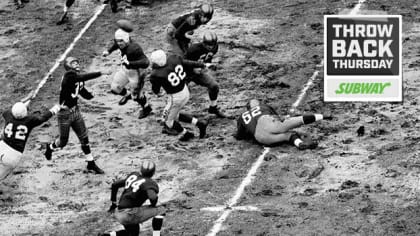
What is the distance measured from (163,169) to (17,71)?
6395 mm

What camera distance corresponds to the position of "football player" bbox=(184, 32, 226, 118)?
1828 centimetres

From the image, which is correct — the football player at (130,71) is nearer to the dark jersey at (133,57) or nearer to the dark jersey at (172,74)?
the dark jersey at (133,57)

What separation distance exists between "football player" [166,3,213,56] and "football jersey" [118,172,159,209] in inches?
230

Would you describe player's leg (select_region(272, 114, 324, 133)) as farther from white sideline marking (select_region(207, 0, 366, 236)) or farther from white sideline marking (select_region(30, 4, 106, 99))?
white sideline marking (select_region(30, 4, 106, 99))

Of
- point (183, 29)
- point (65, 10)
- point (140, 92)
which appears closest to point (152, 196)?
point (140, 92)

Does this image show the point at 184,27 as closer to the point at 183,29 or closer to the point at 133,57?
the point at 183,29

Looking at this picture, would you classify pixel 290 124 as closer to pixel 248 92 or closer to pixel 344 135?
pixel 344 135

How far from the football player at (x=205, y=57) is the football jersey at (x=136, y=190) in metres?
4.95

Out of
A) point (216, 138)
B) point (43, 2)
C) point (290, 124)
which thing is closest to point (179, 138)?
point (216, 138)

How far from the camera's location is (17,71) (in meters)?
22.2

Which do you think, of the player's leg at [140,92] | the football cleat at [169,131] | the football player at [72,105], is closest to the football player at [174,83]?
the football cleat at [169,131]

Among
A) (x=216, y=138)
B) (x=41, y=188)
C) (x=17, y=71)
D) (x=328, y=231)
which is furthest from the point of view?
(x=17, y=71)
